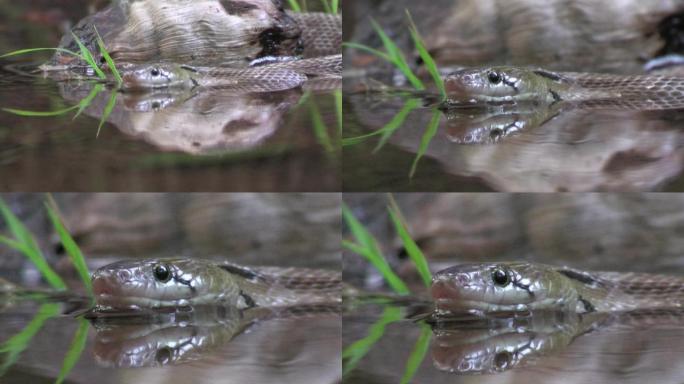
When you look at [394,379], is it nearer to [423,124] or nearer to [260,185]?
[260,185]

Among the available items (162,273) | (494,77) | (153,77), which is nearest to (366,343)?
(162,273)

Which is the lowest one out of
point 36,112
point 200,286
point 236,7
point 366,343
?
point 200,286

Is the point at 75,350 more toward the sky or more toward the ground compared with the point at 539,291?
more toward the sky

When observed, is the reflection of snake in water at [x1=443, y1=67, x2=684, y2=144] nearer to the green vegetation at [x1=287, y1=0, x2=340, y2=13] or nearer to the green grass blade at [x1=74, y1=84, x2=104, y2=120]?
the green grass blade at [x1=74, y1=84, x2=104, y2=120]

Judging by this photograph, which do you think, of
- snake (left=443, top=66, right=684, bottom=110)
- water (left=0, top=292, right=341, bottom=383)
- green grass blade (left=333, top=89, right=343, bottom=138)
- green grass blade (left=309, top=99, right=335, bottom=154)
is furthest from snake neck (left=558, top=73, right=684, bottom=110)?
water (left=0, top=292, right=341, bottom=383)

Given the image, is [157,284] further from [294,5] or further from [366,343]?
[294,5]

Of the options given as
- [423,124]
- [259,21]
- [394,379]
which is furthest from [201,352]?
[259,21]

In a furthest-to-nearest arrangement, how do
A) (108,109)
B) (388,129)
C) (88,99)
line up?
(88,99)
(108,109)
(388,129)
